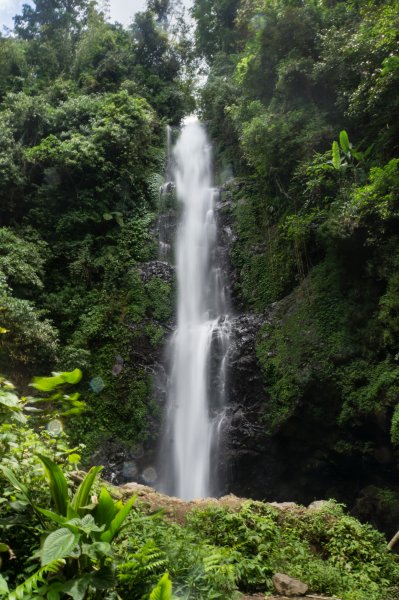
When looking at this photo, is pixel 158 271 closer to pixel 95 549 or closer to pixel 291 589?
pixel 291 589

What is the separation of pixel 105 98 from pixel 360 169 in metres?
10.6

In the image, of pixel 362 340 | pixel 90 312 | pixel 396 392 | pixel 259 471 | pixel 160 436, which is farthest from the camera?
pixel 90 312

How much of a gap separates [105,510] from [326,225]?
7318 millimetres

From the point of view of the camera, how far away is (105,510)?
10.2ft

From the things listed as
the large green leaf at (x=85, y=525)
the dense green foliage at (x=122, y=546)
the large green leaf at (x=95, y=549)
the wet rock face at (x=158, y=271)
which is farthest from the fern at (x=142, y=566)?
the wet rock face at (x=158, y=271)

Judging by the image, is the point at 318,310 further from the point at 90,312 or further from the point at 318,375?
the point at 90,312

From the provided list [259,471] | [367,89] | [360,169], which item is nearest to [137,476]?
[259,471]

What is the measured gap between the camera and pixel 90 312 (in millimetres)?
11711

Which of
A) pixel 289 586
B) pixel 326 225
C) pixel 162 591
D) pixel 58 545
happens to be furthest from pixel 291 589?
pixel 326 225

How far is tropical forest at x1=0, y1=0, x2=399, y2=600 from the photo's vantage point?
147 inches

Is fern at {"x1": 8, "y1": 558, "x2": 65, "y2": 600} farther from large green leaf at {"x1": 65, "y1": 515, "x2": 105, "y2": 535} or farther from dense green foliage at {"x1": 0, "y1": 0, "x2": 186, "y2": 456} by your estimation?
dense green foliage at {"x1": 0, "y1": 0, "x2": 186, "y2": 456}

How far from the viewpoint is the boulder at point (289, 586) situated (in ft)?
13.2

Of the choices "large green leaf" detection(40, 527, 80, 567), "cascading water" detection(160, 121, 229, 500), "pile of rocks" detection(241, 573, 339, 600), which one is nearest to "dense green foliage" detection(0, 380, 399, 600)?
"large green leaf" detection(40, 527, 80, 567)

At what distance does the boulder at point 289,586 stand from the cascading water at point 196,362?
4.91 metres
